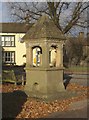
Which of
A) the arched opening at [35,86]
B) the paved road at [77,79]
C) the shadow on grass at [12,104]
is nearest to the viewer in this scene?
→ the shadow on grass at [12,104]

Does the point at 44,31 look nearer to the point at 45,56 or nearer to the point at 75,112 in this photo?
the point at 45,56

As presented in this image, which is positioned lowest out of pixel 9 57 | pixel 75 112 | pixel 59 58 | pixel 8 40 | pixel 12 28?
pixel 75 112

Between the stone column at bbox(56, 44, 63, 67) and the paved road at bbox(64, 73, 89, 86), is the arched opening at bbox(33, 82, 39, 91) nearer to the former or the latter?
the stone column at bbox(56, 44, 63, 67)

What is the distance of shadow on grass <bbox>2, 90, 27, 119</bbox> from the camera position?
11.6 m

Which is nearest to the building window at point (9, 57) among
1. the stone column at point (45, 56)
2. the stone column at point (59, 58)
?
the stone column at point (59, 58)

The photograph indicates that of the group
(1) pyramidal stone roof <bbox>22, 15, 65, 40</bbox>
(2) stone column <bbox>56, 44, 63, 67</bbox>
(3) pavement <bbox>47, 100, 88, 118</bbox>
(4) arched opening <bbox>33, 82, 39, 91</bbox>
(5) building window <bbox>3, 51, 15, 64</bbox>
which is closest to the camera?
(3) pavement <bbox>47, 100, 88, 118</bbox>

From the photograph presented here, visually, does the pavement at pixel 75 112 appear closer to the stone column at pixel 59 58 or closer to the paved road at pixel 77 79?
the stone column at pixel 59 58

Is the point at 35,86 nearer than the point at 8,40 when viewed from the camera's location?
Yes

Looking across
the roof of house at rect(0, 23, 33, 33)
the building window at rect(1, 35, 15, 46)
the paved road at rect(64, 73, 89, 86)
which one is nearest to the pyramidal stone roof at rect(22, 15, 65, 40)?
the paved road at rect(64, 73, 89, 86)

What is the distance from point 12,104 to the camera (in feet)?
43.8

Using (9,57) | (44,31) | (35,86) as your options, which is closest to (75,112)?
(35,86)

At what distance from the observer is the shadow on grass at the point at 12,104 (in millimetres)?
11562

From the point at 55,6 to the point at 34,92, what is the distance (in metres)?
26.5

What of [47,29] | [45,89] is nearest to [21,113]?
[45,89]
